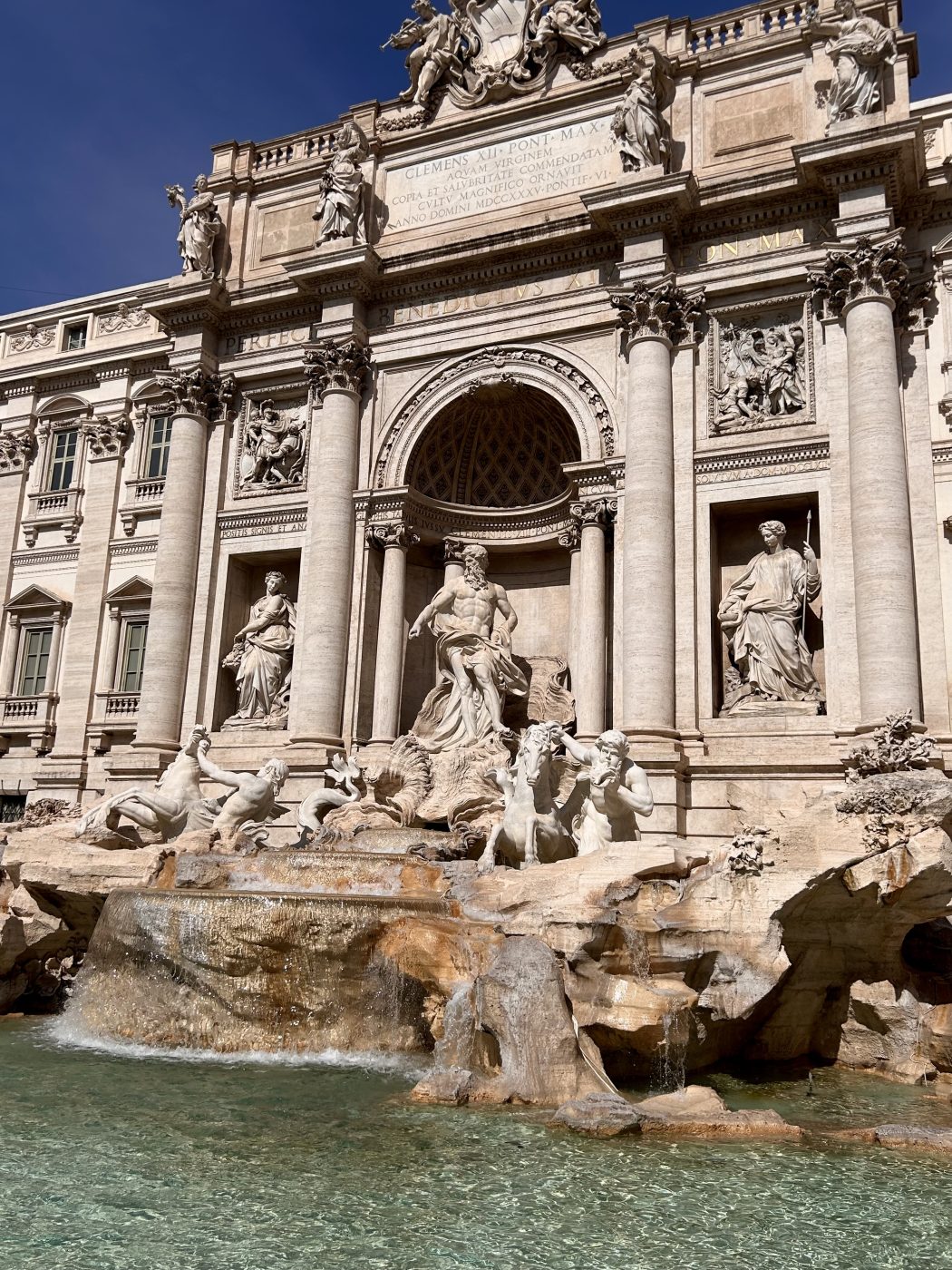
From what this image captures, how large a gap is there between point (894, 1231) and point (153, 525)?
67.6 ft

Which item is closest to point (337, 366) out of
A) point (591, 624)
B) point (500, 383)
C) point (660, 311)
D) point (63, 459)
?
point (500, 383)

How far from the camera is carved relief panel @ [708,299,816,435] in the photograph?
18.0m

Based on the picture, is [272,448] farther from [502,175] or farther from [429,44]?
[429,44]

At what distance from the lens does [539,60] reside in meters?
21.4

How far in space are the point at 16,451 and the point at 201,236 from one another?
23.4 feet

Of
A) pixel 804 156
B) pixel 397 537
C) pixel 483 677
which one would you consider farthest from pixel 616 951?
pixel 804 156

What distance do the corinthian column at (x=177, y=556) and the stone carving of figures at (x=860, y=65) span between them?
12.6 metres

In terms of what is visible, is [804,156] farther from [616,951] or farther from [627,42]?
[616,951]

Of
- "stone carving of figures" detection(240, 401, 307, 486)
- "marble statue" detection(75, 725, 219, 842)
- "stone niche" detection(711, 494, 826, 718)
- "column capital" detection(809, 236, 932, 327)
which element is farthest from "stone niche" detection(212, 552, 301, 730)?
"column capital" detection(809, 236, 932, 327)

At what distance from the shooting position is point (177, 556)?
21719 millimetres

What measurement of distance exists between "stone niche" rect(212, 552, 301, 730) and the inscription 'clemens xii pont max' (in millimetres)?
7330

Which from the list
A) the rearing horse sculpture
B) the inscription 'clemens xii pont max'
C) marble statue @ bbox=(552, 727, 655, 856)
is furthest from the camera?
the inscription 'clemens xii pont max'

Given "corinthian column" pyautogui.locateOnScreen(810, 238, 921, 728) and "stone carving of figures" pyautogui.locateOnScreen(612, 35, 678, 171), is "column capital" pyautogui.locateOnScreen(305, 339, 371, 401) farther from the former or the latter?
"corinthian column" pyautogui.locateOnScreen(810, 238, 921, 728)

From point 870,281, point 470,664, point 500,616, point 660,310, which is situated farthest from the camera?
point 500,616
